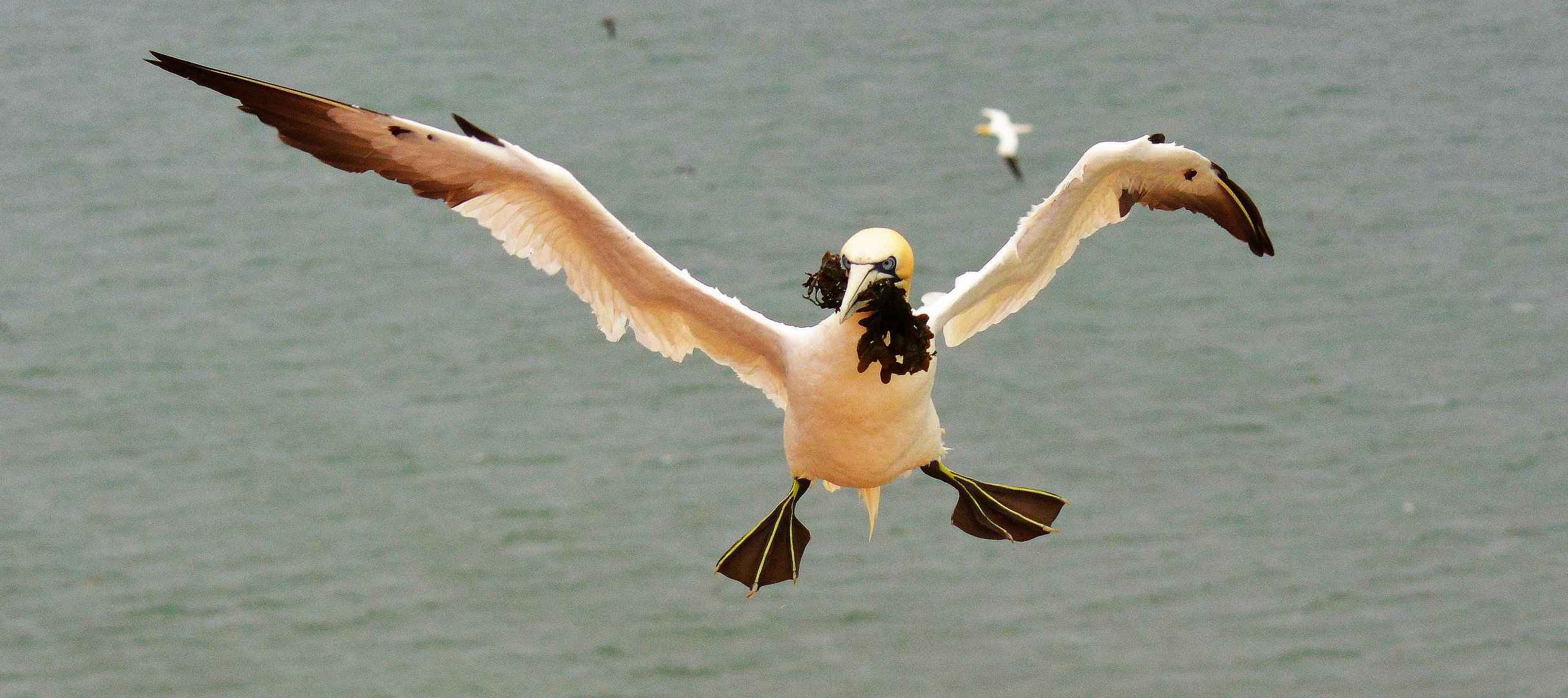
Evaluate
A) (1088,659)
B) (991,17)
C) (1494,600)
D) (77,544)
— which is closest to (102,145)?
(77,544)

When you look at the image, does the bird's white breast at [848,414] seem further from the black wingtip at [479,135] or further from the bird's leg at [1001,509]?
the black wingtip at [479,135]

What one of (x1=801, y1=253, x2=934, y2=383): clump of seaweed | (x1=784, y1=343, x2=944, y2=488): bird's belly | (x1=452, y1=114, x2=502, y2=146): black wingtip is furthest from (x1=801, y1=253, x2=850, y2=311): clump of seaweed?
(x1=452, y1=114, x2=502, y2=146): black wingtip

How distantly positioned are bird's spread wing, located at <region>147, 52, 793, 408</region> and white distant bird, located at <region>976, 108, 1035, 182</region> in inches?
338

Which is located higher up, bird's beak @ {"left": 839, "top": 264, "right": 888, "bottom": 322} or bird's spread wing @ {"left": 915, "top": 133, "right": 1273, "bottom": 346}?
bird's spread wing @ {"left": 915, "top": 133, "right": 1273, "bottom": 346}

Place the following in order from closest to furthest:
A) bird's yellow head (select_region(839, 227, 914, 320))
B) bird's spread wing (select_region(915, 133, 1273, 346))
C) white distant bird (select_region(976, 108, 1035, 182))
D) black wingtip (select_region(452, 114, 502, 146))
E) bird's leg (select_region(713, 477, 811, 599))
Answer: bird's yellow head (select_region(839, 227, 914, 320)) < black wingtip (select_region(452, 114, 502, 146)) < bird's spread wing (select_region(915, 133, 1273, 346)) < bird's leg (select_region(713, 477, 811, 599)) < white distant bird (select_region(976, 108, 1035, 182))

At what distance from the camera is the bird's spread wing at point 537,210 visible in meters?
6.49

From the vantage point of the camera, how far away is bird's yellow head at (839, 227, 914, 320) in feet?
20.1

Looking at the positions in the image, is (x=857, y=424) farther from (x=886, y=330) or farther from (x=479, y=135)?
(x=479, y=135)

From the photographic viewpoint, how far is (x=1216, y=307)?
53.4 ft

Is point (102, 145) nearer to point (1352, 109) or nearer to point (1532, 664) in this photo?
point (1352, 109)

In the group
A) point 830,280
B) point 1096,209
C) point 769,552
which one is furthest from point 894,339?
point 769,552

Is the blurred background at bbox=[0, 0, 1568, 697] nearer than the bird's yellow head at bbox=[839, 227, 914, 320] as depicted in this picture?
No

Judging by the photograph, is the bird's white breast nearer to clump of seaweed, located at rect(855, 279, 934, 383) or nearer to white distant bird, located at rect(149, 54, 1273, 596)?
white distant bird, located at rect(149, 54, 1273, 596)

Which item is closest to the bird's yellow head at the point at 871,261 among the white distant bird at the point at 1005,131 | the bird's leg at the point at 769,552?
the bird's leg at the point at 769,552
